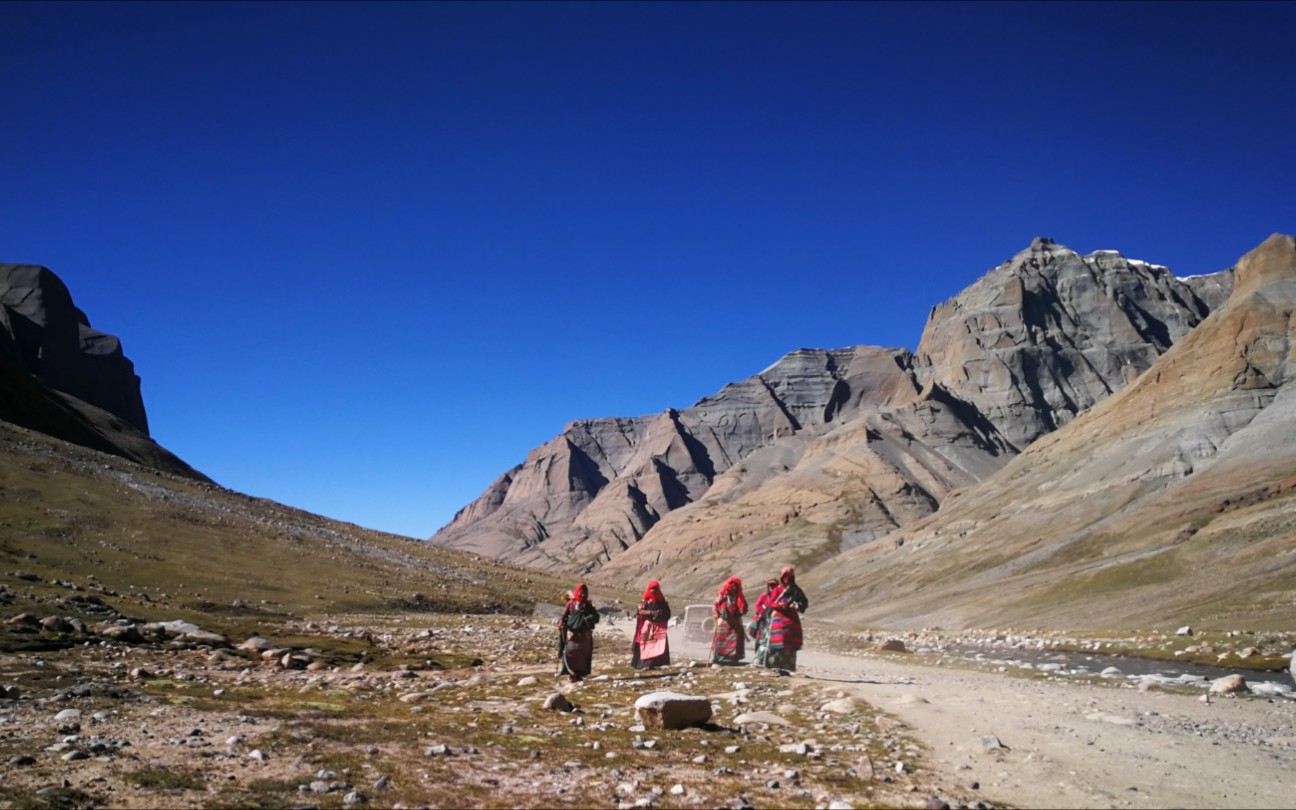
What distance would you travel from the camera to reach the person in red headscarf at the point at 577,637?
75.2 ft

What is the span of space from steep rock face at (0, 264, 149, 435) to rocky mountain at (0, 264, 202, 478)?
0.17m

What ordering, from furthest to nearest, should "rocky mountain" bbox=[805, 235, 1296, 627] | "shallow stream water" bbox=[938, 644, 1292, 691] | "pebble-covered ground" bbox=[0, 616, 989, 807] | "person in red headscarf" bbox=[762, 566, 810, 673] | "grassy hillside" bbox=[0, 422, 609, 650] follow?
"rocky mountain" bbox=[805, 235, 1296, 627] < "grassy hillside" bbox=[0, 422, 609, 650] < "shallow stream water" bbox=[938, 644, 1292, 691] < "person in red headscarf" bbox=[762, 566, 810, 673] < "pebble-covered ground" bbox=[0, 616, 989, 807]

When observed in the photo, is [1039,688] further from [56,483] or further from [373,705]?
[56,483]

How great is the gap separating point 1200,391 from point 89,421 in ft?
510

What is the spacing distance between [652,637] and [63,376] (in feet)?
539

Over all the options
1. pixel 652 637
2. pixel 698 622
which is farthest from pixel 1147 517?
pixel 652 637

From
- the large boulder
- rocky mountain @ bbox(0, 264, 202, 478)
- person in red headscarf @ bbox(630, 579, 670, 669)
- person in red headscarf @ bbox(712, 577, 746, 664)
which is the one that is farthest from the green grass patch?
rocky mountain @ bbox(0, 264, 202, 478)

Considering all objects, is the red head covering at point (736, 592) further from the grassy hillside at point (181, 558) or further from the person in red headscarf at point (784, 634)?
the grassy hillside at point (181, 558)

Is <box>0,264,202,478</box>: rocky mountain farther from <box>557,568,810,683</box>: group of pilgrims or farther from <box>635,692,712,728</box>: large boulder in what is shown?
<box>635,692,712,728</box>: large boulder

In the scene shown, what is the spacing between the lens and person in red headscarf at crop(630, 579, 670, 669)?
2570 cm

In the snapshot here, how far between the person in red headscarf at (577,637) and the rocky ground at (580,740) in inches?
67.7

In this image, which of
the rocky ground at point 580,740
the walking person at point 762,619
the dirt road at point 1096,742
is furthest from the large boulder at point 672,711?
the walking person at point 762,619

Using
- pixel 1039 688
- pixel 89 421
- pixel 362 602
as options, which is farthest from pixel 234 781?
Answer: pixel 89 421

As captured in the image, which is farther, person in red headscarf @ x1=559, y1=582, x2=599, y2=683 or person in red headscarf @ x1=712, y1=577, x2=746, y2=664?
person in red headscarf @ x1=712, y1=577, x2=746, y2=664
